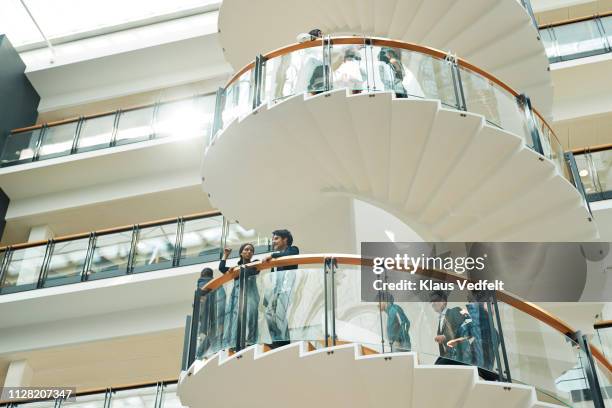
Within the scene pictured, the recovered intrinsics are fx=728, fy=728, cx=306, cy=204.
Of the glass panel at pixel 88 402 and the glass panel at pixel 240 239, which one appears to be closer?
the glass panel at pixel 88 402

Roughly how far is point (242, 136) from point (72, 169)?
687cm

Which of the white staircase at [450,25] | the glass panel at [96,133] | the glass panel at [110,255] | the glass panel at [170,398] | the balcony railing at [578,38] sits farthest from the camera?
the glass panel at [96,133]

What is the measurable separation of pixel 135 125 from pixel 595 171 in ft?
27.3

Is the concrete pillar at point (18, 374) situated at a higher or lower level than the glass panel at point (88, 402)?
higher

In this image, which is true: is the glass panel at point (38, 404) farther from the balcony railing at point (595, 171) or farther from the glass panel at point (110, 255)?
the balcony railing at point (595, 171)

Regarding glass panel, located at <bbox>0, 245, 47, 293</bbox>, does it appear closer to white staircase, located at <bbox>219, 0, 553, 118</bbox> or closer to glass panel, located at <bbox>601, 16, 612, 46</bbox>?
white staircase, located at <bbox>219, 0, 553, 118</bbox>

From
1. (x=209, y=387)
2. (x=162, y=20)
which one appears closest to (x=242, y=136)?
(x=209, y=387)

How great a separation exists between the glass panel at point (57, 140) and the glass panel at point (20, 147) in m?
0.20

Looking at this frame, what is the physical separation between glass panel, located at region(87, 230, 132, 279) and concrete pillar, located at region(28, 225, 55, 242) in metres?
2.90

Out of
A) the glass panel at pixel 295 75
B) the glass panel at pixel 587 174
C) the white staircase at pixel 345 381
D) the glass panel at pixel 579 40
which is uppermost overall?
the glass panel at pixel 579 40

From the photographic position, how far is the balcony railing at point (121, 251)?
444 inches

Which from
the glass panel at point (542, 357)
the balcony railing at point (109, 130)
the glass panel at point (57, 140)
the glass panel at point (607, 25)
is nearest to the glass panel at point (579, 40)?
the glass panel at point (607, 25)

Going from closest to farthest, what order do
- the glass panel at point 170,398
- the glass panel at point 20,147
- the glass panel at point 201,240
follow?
the glass panel at point 170,398
the glass panel at point 201,240
the glass panel at point 20,147

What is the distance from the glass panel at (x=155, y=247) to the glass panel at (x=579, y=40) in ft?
23.8
